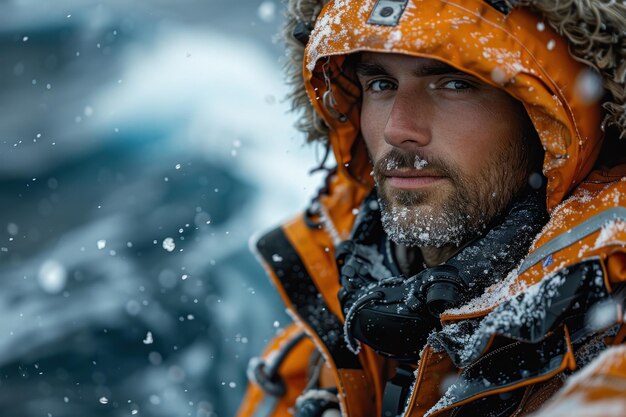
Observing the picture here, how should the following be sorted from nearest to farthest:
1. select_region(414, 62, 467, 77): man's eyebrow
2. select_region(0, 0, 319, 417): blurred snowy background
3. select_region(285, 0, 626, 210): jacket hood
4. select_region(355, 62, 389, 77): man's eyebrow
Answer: select_region(285, 0, 626, 210): jacket hood → select_region(414, 62, 467, 77): man's eyebrow → select_region(355, 62, 389, 77): man's eyebrow → select_region(0, 0, 319, 417): blurred snowy background

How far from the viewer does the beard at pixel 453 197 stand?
6.08ft

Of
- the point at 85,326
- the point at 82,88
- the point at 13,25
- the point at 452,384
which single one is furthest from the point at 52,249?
the point at 452,384

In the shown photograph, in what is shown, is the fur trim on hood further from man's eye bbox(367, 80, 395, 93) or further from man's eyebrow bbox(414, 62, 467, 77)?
man's eye bbox(367, 80, 395, 93)

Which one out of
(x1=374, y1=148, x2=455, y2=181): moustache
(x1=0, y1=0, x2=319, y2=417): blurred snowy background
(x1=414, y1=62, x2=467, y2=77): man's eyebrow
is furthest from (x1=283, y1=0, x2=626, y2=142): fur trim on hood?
(x1=0, y1=0, x2=319, y2=417): blurred snowy background

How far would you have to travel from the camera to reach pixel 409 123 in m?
1.83

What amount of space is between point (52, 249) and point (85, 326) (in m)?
0.46

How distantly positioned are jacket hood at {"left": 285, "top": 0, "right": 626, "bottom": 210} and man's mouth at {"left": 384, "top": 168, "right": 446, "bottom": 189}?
27cm

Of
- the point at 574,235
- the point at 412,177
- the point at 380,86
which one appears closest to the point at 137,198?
the point at 380,86

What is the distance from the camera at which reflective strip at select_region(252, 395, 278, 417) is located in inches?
96.7

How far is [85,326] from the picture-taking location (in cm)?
347

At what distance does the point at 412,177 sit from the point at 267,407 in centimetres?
101

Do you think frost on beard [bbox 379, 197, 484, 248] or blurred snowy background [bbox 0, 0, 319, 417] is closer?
frost on beard [bbox 379, 197, 484, 248]

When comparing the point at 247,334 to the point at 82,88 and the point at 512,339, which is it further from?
the point at 512,339

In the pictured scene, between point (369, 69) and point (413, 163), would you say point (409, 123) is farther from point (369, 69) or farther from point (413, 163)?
point (369, 69)
